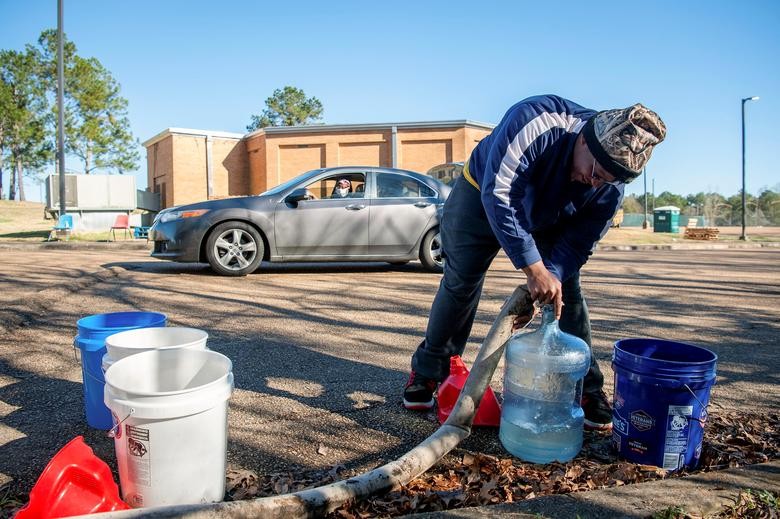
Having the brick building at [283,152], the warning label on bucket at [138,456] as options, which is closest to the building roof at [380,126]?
the brick building at [283,152]

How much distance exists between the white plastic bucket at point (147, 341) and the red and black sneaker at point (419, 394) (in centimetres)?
114

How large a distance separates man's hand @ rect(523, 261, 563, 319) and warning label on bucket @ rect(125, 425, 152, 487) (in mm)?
1667

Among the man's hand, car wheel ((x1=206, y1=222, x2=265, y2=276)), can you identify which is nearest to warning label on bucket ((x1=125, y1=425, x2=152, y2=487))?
the man's hand

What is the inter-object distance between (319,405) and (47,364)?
76.9 inches

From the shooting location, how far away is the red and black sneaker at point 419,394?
304 cm

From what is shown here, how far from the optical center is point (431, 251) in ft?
28.5

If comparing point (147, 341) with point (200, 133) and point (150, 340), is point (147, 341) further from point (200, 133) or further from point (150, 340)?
point (200, 133)

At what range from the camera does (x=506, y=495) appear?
2.16 metres

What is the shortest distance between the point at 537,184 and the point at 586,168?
0.89ft

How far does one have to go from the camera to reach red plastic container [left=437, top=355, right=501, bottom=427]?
9.39ft

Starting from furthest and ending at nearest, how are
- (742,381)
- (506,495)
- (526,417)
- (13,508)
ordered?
(742,381) → (526,417) → (506,495) → (13,508)

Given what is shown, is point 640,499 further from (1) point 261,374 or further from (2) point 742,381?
(1) point 261,374

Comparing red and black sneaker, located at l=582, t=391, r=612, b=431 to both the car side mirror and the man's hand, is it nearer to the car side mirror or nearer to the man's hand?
the man's hand

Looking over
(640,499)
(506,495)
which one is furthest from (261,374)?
(640,499)
